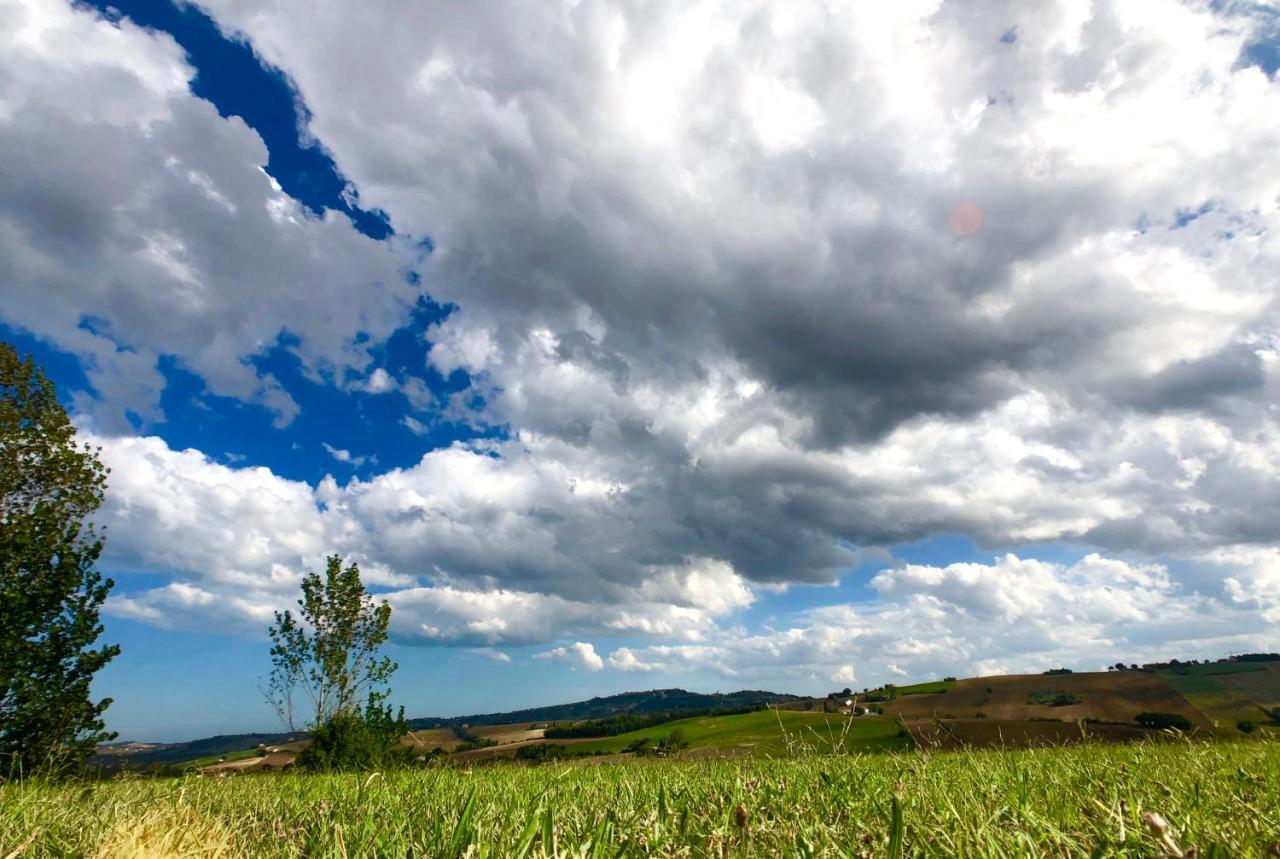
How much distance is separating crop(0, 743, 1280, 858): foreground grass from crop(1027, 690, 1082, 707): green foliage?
349ft

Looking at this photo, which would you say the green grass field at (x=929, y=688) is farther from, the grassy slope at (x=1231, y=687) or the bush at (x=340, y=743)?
the bush at (x=340, y=743)

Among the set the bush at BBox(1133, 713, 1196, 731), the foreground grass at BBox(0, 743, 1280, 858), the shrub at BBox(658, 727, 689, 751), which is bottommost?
the bush at BBox(1133, 713, 1196, 731)

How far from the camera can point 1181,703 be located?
84.4m

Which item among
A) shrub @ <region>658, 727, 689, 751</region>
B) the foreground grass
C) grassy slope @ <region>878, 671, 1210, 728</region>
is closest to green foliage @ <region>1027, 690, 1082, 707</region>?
grassy slope @ <region>878, 671, 1210, 728</region>

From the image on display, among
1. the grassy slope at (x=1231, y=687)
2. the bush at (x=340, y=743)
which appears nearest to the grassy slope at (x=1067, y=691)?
the grassy slope at (x=1231, y=687)

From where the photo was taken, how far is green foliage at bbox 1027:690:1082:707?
90.7 metres

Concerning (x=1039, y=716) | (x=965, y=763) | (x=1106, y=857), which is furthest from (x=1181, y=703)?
(x=1106, y=857)

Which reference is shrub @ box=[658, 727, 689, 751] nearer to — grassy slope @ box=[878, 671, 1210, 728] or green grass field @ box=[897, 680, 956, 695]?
grassy slope @ box=[878, 671, 1210, 728]

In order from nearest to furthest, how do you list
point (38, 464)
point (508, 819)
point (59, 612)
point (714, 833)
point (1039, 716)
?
1. point (714, 833)
2. point (508, 819)
3. point (59, 612)
4. point (38, 464)
5. point (1039, 716)

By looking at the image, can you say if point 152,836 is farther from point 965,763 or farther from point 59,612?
point 59,612

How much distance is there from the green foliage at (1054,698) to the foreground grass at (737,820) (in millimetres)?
106274

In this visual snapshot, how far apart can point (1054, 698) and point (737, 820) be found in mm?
116778

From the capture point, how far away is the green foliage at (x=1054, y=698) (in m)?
90.7

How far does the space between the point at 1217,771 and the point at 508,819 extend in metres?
6.43
